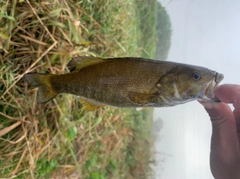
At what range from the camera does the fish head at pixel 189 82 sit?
0.40 meters

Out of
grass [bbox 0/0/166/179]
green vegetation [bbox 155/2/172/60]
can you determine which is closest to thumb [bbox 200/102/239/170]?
grass [bbox 0/0/166/179]

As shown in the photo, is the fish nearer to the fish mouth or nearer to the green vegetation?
the fish mouth

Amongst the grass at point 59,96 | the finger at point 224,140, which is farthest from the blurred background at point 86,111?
the finger at point 224,140

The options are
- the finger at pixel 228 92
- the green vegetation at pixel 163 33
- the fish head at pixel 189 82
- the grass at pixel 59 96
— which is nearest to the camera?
the fish head at pixel 189 82

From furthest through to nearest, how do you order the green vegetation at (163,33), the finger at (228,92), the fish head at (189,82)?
the green vegetation at (163,33)
the finger at (228,92)
the fish head at (189,82)

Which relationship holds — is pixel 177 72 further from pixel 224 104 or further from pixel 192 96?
pixel 224 104

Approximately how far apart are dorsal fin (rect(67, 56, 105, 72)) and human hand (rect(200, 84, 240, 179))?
0.22 m

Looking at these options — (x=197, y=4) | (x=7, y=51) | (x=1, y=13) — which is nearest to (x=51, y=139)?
(x=7, y=51)

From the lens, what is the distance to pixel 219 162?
64cm

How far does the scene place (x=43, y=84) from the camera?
0.45 meters

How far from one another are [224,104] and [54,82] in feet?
1.02

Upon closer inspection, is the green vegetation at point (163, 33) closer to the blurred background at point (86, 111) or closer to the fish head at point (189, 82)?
the blurred background at point (86, 111)

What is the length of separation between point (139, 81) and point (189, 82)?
0.06 m

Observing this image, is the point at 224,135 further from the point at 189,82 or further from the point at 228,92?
the point at 189,82
